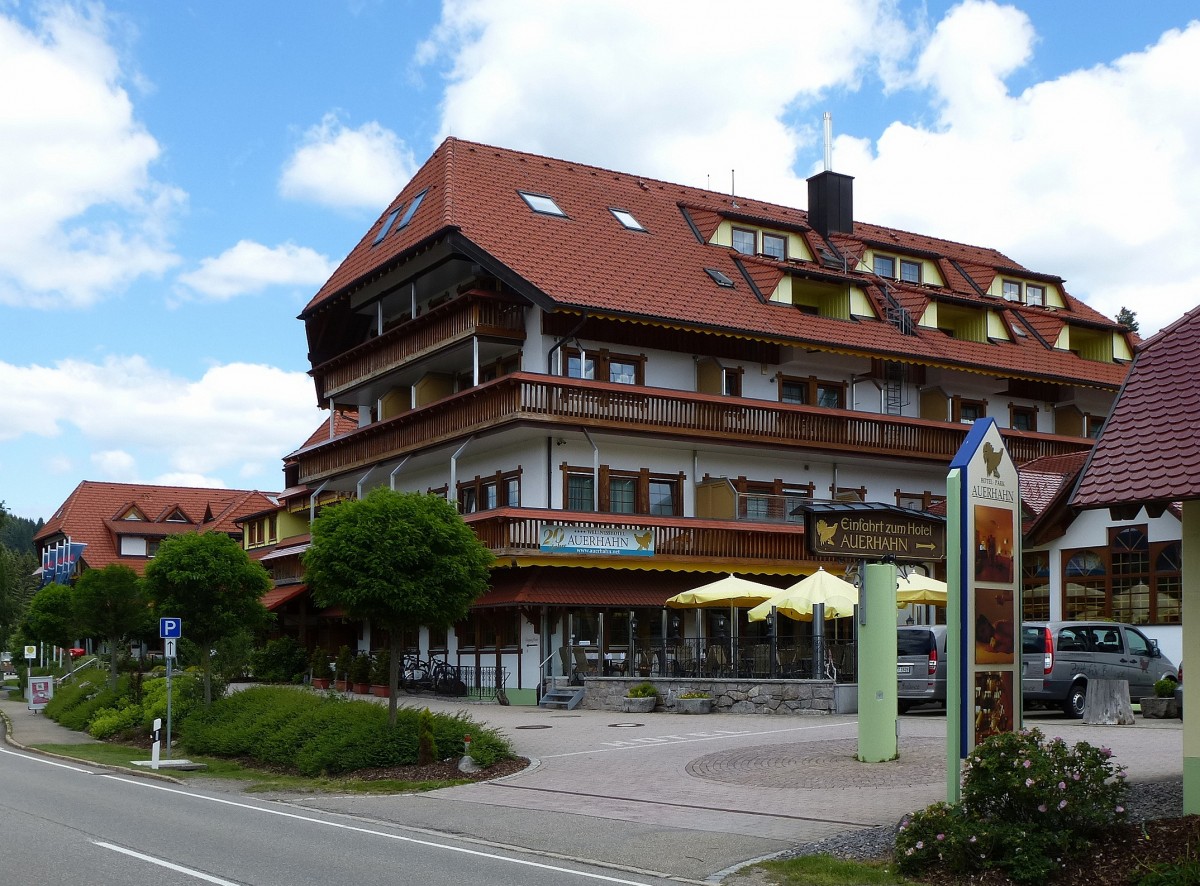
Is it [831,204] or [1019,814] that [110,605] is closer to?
[831,204]

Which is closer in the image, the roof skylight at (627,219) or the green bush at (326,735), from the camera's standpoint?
the green bush at (326,735)

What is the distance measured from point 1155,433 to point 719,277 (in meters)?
30.4

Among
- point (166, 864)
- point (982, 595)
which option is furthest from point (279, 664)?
point (982, 595)

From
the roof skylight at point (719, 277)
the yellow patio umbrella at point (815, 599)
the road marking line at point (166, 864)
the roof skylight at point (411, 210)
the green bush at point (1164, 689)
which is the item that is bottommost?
the road marking line at point (166, 864)

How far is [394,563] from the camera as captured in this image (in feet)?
70.3

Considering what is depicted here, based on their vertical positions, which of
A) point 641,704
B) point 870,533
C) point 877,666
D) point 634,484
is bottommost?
point 641,704

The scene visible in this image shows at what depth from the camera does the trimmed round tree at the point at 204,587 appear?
27.0 metres

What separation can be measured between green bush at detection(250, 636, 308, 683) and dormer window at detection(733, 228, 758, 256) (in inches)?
755

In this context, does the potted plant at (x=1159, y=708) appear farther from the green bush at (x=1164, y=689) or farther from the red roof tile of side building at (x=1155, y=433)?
the red roof tile of side building at (x=1155, y=433)

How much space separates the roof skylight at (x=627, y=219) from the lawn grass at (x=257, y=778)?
22292 millimetres

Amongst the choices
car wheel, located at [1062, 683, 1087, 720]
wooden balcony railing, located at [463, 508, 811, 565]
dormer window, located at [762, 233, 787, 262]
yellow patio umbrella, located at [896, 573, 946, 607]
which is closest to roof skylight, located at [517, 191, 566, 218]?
dormer window, located at [762, 233, 787, 262]

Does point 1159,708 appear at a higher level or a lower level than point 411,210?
lower

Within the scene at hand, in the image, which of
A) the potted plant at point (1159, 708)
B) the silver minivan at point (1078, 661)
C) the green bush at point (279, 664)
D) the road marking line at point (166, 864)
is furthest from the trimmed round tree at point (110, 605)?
the potted plant at point (1159, 708)

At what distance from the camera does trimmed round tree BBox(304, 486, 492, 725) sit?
2128 centimetres
